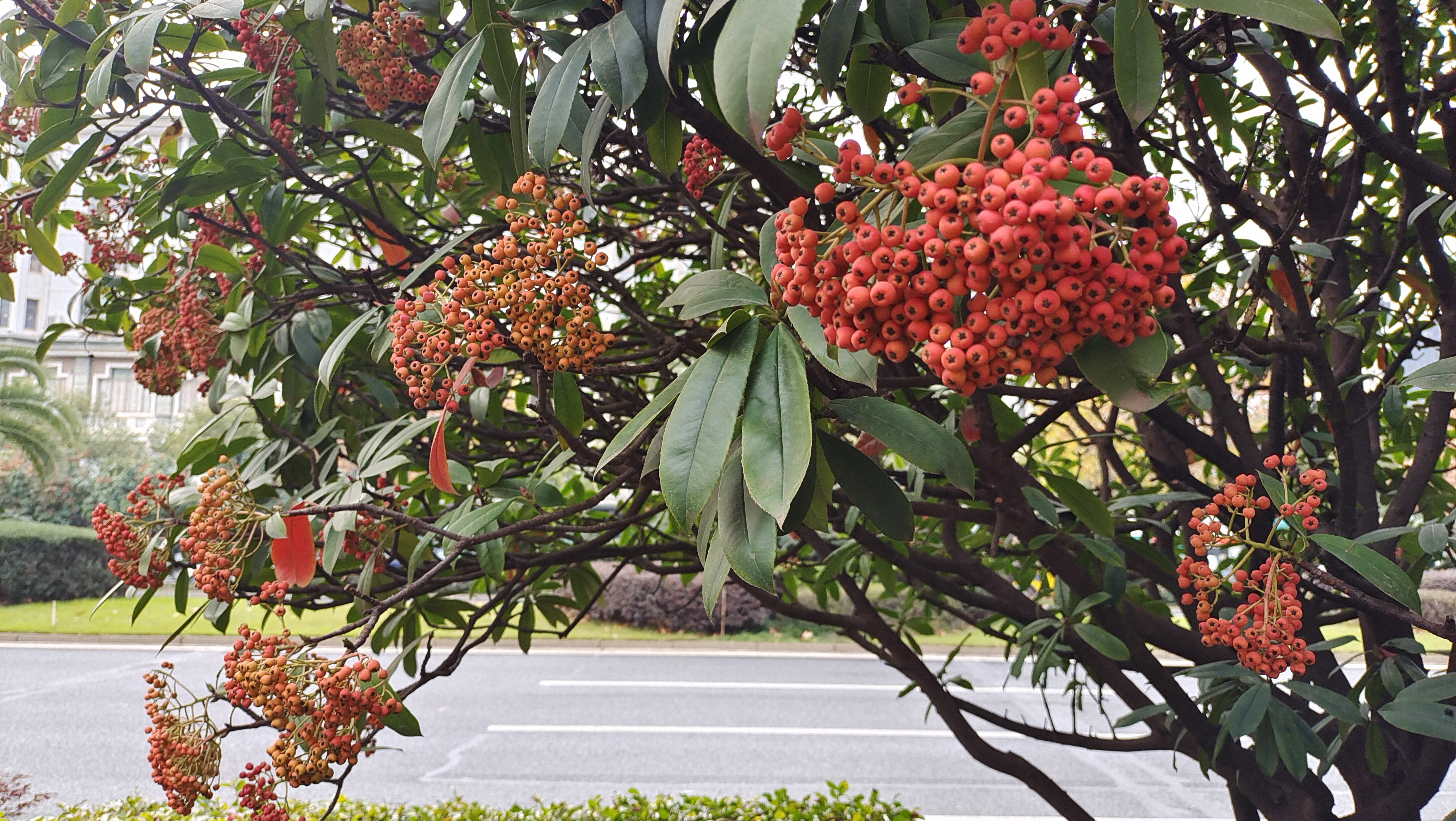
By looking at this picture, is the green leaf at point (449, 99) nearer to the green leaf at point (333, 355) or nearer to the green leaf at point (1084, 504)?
the green leaf at point (333, 355)

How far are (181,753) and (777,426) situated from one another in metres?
0.96

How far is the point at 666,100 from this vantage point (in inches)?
28.4

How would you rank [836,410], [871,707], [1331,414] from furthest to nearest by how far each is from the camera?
[871,707] < [1331,414] < [836,410]

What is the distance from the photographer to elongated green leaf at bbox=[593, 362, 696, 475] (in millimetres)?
657

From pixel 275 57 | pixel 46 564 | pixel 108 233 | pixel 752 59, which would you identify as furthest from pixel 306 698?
pixel 46 564

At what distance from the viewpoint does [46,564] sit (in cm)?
1253

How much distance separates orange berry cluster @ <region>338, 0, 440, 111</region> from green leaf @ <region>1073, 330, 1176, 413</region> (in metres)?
0.99

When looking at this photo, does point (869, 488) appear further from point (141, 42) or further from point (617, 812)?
point (617, 812)

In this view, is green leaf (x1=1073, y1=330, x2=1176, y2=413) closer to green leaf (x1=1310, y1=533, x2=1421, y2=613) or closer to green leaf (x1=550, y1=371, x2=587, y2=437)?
green leaf (x1=1310, y1=533, x2=1421, y2=613)

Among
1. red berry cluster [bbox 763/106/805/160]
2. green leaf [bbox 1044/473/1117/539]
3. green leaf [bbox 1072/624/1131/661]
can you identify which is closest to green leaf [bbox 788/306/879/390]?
red berry cluster [bbox 763/106/805/160]

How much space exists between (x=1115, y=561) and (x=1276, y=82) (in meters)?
0.86

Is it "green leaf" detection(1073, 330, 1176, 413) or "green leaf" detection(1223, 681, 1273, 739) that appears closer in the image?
"green leaf" detection(1073, 330, 1176, 413)

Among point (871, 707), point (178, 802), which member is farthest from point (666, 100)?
point (871, 707)

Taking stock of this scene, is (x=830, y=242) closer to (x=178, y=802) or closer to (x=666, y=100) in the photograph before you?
(x=666, y=100)
